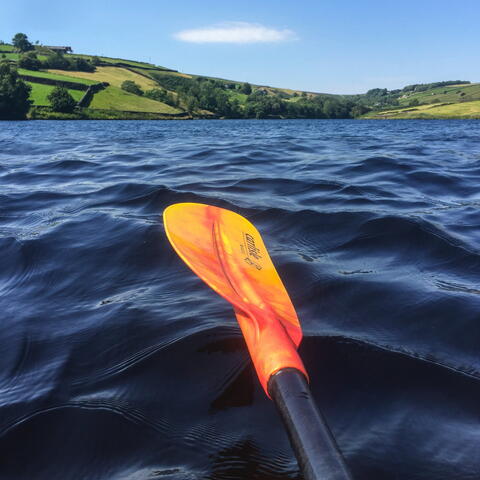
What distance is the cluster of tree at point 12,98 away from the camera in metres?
55.7

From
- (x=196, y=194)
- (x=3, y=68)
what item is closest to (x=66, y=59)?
(x=3, y=68)

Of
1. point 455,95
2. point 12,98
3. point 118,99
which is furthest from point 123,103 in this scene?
point 455,95

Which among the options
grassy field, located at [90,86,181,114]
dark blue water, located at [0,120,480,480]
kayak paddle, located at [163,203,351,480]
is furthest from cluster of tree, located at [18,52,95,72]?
kayak paddle, located at [163,203,351,480]

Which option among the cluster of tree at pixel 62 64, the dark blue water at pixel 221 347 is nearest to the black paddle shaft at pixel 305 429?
the dark blue water at pixel 221 347

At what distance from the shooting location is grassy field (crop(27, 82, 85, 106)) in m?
64.1

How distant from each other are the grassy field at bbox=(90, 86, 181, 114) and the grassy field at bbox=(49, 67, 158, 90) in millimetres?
10395

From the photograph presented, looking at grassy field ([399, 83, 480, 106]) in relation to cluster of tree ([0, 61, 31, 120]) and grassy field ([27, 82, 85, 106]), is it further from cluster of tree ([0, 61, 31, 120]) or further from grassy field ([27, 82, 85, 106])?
cluster of tree ([0, 61, 31, 120])

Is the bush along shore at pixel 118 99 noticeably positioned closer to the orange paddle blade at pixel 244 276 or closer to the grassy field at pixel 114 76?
the grassy field at pixel 114 76

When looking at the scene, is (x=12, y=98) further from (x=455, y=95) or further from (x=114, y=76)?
(x=455, y=95)

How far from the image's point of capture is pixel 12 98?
56.9 metres

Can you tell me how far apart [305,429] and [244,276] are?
1597 millimetres

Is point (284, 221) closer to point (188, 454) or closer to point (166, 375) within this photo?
point (166, 375)

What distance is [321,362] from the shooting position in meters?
2.29

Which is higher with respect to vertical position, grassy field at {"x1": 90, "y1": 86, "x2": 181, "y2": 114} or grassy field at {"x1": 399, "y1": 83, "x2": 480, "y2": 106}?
grassy field at {"x1": 399, "y1": 83, "x2": 480, "y2": 106}
